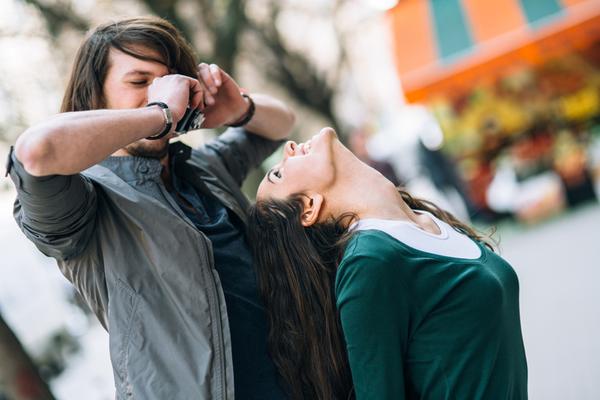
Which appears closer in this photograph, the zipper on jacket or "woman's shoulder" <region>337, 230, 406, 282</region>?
"woman's shoulder" <region>337, 230, 406, 282</region>

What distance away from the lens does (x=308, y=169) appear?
230 centimetres

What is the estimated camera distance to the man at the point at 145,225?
6.09 feet

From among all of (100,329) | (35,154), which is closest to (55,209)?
(35,154)

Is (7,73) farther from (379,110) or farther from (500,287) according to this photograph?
(379,110)

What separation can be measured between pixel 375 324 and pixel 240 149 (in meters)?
1.47

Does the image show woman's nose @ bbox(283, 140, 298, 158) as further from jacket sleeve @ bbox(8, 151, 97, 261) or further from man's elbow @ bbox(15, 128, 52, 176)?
man's elbow @ bbox(15, 128, 52, 176)

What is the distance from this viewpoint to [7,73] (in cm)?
488

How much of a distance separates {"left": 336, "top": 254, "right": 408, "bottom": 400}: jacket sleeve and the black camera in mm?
829

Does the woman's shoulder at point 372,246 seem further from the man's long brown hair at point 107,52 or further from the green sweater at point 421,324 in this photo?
the man's long brown hair at point 107,52

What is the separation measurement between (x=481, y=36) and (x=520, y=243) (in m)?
2.81

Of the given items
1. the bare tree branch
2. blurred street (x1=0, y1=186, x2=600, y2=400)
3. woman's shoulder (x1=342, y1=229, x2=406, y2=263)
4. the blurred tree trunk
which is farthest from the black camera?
the bare tree branch

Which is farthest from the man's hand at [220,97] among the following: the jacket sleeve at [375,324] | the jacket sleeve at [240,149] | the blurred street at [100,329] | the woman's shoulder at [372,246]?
the blurred street at [100,329]

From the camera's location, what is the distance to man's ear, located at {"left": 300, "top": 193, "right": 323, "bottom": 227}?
7.47 ft

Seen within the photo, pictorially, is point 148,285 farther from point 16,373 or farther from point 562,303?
point 562,303
